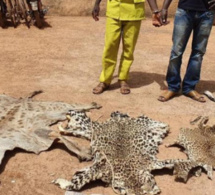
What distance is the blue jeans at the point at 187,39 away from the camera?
4.96 m

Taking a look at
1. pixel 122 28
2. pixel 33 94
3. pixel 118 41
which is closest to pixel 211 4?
pixel 122 28

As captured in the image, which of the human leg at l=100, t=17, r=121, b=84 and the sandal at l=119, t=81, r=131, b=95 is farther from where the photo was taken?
the sandal at l=119, t=81, r=131, b=95

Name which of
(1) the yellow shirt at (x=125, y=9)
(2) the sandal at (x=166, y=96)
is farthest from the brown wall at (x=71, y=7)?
(2) the sandal at (x=166, y=96)

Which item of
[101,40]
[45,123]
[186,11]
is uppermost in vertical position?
[186,11]

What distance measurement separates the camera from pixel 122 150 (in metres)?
3.90

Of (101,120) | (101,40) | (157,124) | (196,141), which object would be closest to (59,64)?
(101,40)

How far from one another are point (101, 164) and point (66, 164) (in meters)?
0.43

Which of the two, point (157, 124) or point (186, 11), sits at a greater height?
point (186, 11)

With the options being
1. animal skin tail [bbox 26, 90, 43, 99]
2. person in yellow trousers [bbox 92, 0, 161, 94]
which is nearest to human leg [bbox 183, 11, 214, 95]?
person in yellow trousers [bbox 92, 0, 161, 94]

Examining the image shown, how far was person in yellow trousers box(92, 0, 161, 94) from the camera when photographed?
5090 mm

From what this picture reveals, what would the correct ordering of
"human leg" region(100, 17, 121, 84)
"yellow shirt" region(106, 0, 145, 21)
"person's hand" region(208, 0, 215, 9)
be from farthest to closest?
"human leg" region(100, 17, 121, 84)
"yellow shirt" region(106, 0, 145, 21)
"person's hand" region(208, 0, 215, 9)

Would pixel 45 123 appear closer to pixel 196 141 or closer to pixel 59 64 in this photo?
pixel 196 141

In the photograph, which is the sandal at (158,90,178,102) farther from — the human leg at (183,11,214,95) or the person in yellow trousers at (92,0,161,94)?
the person in yellow trousers at (92,0,161,94)

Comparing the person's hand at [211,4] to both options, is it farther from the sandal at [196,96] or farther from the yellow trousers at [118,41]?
the sandal at [196,96]
